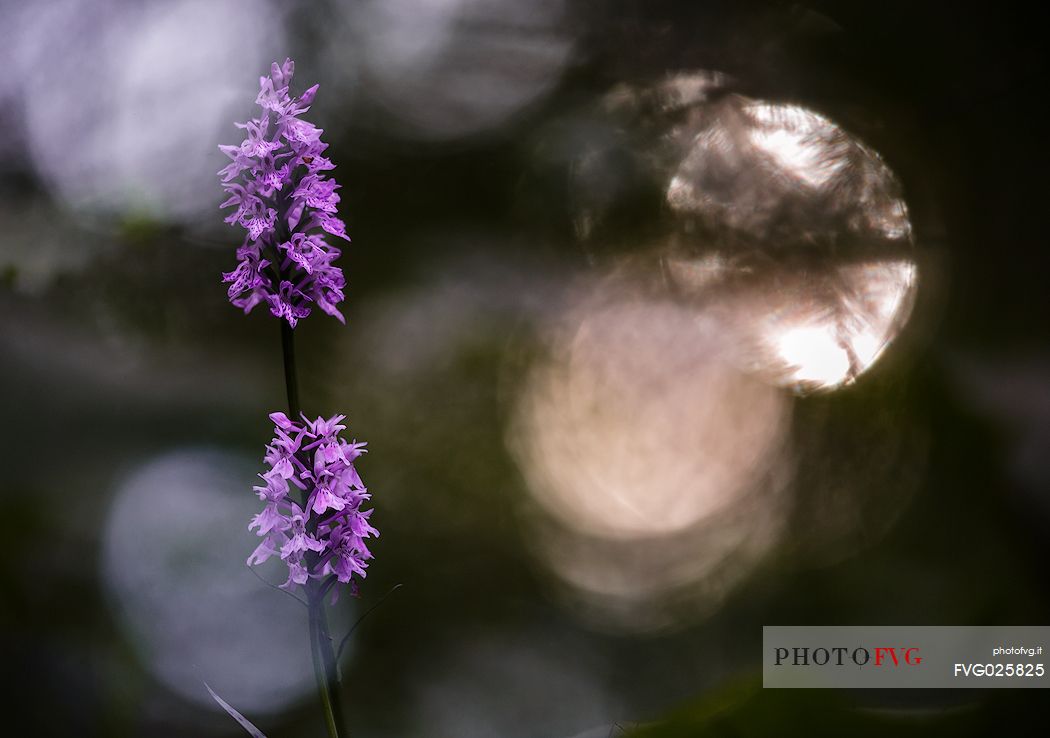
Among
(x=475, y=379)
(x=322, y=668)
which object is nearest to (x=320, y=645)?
(x=322, y=668)

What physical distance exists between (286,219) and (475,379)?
889mm

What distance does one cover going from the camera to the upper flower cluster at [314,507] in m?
0.44

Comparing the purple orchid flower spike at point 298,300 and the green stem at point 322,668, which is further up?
the purple orchid flower spike at point 298,300

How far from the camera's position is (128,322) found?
3.92ft

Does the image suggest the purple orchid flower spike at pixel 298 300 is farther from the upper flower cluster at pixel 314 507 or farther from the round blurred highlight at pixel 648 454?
the round blurred highlight at pixel 648 454

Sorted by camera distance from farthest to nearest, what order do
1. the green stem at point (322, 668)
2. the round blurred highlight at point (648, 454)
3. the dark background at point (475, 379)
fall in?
the round blurred highlight at point (648, 454) → the dark background at point (475, 379) → the green stem at point (322, 668)

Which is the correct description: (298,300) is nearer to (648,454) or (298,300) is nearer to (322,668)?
(322,668)

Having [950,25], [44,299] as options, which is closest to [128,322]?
[44,299]

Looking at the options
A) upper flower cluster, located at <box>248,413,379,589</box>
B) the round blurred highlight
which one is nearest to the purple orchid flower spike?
upper flower cluster, located at <box>248,413,379,589</box>

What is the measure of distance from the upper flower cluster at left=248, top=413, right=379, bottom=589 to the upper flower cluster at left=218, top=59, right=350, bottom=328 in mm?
80

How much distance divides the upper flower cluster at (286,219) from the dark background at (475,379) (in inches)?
30.9

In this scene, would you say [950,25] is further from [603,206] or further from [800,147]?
[603,206]

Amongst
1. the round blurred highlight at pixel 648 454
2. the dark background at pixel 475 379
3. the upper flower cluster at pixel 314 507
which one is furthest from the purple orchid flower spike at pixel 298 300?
the round blurred highlight at pixel 648 454

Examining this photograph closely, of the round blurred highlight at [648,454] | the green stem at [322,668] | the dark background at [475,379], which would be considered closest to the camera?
the green stem at [322,668]
